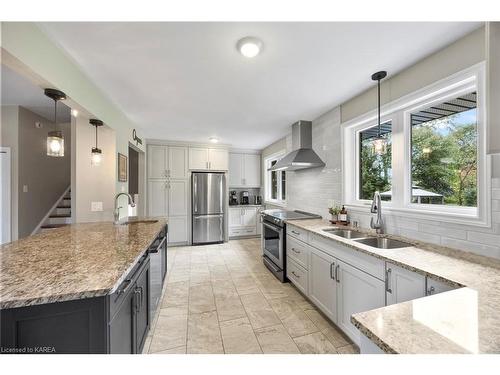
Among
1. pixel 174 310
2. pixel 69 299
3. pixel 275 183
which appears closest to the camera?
pixel 69 299

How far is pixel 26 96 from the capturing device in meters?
2.79

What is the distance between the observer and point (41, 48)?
4.71 ft

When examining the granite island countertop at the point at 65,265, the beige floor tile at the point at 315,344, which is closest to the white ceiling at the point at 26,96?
the granite island countertop at the point at 65,265

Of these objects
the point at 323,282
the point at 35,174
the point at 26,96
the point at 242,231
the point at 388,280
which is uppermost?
the point at 26,96

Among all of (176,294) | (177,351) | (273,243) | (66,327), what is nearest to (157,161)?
(176,294)

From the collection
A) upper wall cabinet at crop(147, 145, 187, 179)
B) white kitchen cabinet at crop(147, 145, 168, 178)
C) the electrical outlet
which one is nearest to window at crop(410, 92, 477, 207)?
the electrical outlet

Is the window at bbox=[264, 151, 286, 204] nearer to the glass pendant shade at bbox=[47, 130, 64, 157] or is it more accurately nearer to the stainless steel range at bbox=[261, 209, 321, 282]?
the stainless steel range at bbox=[261, 209, 321, 282]

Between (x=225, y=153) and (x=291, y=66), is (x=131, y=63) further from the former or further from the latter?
(x=225, y=153)

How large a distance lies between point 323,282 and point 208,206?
11.1ft

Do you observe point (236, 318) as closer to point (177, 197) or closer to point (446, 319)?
point (446, 319)

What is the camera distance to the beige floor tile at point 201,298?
91.2 inches

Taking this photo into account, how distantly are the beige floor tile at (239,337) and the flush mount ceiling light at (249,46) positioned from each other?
2.34m

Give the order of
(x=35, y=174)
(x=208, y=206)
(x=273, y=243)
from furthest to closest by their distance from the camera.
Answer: (x=208, y=206), (x=35, y=174), (x=273, y=243)

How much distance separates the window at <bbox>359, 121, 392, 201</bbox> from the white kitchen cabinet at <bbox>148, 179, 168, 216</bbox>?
398cm
